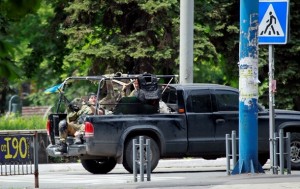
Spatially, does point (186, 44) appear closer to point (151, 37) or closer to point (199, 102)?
point (199, 102)

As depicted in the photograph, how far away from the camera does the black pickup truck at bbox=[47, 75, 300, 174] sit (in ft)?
65.7

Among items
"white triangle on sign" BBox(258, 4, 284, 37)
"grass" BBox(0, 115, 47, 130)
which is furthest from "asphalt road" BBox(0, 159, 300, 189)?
"grass" BBox(0, 115, 47, 130)

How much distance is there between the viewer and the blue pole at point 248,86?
16.0 metres

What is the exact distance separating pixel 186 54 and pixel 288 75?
795cm

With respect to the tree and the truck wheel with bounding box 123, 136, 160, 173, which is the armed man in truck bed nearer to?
the truck wheel with bounding box 123, 136, 160, 173

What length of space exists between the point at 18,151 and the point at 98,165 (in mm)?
5147

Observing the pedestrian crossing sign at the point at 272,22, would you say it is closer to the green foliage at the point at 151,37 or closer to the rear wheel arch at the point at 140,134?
the rear wheel arch at the point at 140,134

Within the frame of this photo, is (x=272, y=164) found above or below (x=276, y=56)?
below

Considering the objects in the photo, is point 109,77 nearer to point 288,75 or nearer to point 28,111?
point 288,75

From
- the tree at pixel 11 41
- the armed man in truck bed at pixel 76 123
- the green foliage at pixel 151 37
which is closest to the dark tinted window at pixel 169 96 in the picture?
the armed man in truck bed at pixel 76 123

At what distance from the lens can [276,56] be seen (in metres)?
32.2

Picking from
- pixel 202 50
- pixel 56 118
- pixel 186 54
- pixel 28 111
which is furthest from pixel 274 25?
pixel 28 111

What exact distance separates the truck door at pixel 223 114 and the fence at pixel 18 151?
5132 millimetres

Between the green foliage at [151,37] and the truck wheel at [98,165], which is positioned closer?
the truck wheel at [98,165]
